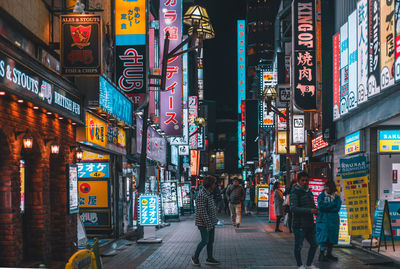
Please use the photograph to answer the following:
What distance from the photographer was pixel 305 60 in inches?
918

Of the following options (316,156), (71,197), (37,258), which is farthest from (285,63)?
(37,258)

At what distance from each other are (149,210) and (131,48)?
539 cm

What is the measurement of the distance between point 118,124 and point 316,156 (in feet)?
42.7

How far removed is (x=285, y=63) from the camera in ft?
117

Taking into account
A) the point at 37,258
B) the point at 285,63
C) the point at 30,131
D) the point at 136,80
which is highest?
the point at 285,63

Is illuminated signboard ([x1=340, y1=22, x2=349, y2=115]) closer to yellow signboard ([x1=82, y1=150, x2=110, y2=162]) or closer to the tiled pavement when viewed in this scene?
the tiled pavement

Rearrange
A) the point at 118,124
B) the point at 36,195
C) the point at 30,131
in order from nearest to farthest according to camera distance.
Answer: the point at 30,131
the point at 36,195
the point at 118,124

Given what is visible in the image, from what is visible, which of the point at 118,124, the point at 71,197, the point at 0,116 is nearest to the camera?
the point at 0,116

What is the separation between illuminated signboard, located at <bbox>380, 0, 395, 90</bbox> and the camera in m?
13.7

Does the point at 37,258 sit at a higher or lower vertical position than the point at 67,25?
lower

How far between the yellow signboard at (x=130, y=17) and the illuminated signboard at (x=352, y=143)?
26.1 feet

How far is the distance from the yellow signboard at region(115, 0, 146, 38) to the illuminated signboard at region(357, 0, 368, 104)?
6.91 m

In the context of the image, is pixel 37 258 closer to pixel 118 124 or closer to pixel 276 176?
pixel 118 124

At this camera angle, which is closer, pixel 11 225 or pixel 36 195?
pixel 11 225
